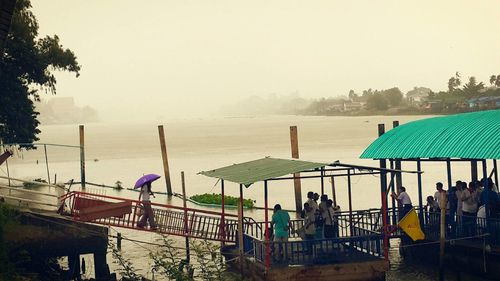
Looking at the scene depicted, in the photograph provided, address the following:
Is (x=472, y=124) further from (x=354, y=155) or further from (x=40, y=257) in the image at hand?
(x=354, y=155)

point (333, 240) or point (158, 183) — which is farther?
point (158, 183)

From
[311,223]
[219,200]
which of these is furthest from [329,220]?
[219,200]

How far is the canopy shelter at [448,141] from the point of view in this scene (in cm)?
1945

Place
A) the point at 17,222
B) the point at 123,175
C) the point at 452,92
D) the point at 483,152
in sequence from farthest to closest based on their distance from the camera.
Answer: the point at 452,92 < the point at 123,175 < the point at 17,222 < the point at 483,152

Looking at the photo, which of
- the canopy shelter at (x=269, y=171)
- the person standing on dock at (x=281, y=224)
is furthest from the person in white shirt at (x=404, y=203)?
the person standing on dock at (x=281, y=224)

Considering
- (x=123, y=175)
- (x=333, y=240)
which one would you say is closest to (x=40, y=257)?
(x=333, y=240)

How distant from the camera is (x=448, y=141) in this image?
69.0ft

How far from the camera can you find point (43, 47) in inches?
1420

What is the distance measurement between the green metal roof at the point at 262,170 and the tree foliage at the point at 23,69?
16.9 meters

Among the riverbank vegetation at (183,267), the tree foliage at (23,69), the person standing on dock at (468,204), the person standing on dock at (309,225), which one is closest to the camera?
the riverbank vegetation at (183,267)

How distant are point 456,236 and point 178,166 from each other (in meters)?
68.3

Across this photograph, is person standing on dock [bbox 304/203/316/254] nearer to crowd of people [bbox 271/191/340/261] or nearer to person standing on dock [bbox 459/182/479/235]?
crowd of people [bbox 271/191/340/261]

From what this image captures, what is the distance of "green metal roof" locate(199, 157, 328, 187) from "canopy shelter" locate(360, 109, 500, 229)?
4.74 metres

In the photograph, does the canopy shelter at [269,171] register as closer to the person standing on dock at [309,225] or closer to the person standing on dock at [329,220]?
the person standing on dock at [329,220]
